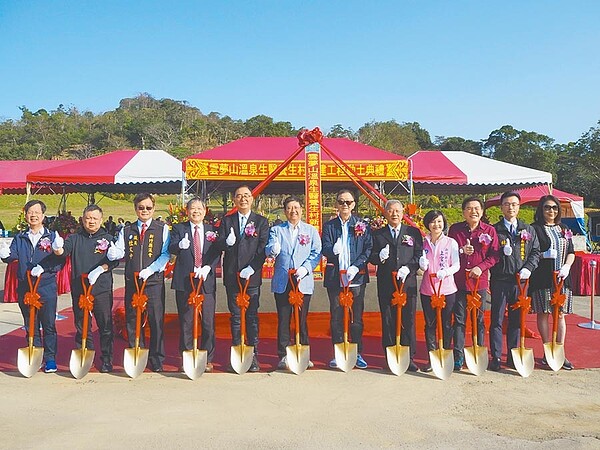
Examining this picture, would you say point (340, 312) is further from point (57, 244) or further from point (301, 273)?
point (57, 244)

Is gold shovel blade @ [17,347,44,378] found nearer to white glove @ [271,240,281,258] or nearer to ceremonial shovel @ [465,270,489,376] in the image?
white glove @ [271,240,281,258]

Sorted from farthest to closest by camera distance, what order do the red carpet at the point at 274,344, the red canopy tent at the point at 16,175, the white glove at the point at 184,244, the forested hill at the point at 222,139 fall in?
the forested hill at the point at 222,139 → the red canopy tent at the point at 16,175 → the red carpet at the point at 274,344 → the white glove at the point at 184,244

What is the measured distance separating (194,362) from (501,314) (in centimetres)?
231

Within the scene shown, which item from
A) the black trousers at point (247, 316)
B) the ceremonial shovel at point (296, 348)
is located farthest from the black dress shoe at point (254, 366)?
the ceremonial shovel at point (296, 348)

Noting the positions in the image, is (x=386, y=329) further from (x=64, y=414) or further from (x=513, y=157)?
(x=513, y=157)

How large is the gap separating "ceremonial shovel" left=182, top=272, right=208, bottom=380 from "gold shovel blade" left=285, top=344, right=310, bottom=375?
2.00 feet

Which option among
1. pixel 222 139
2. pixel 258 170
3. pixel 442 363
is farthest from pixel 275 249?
pixel 222 139

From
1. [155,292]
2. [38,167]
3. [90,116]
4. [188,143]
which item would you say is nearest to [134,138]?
[188,143]

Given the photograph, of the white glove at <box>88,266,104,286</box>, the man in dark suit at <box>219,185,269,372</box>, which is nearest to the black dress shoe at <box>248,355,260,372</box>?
the man in dark suit at <box>219,185,269,372</box>

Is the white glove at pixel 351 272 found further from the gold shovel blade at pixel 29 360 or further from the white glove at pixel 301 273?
the gold shovel blade at pixel 29 360

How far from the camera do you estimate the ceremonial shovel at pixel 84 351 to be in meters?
3.62

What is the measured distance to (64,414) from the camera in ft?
9.76

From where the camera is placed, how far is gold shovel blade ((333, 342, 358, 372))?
3.77 metres

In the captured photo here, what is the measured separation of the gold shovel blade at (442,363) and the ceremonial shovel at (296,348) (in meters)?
0.91
